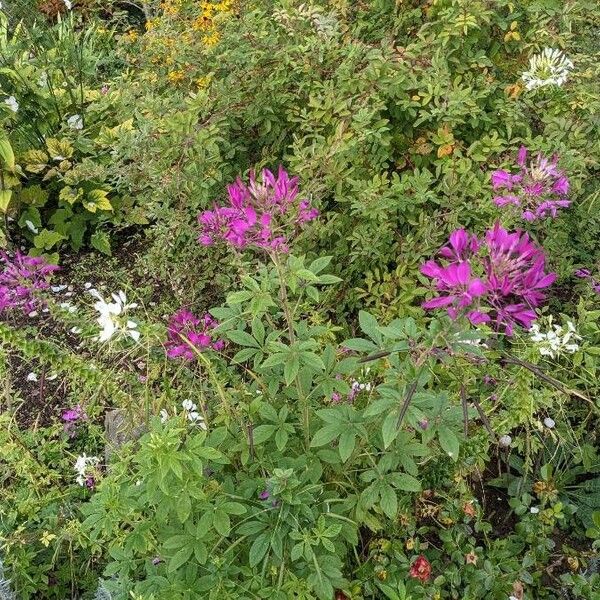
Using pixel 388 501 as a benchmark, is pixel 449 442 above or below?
above

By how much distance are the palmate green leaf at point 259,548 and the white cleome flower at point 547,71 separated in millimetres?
1508

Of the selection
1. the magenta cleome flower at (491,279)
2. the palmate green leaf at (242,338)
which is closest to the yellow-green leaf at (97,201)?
the palmate green leaf at (242,338)

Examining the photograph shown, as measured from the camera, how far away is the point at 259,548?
1.28 metres

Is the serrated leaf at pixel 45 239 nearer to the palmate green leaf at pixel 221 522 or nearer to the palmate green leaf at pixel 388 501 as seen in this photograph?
the palmate green leaf at pixel 221 522

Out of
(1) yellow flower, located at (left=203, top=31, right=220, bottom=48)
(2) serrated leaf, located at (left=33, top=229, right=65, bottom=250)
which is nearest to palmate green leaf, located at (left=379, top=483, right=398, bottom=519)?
(1) yellow flower, located at (left=203, top=31, right=220, bottom=48)

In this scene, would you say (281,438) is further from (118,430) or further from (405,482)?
(118,430)

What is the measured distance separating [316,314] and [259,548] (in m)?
0.78

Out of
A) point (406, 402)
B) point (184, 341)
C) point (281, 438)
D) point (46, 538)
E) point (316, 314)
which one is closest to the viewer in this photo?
point (406, 402)

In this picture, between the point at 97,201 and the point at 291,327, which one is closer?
the point at 291,327

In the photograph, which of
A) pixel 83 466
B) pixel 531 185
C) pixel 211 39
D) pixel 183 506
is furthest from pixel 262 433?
pixel 211 39

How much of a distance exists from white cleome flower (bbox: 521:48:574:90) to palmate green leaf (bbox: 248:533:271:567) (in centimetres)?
151

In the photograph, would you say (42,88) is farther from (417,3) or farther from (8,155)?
(417,3)

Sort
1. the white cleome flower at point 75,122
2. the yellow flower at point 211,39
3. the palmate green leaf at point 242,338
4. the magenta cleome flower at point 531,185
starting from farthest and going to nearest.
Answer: the white cleome flower at point 75,122
the yellow flower at point 211,39
the magenta cleome flower at point 531,185
the palmate green leaf at point 242,338

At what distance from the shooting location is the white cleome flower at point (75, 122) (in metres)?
3.16
